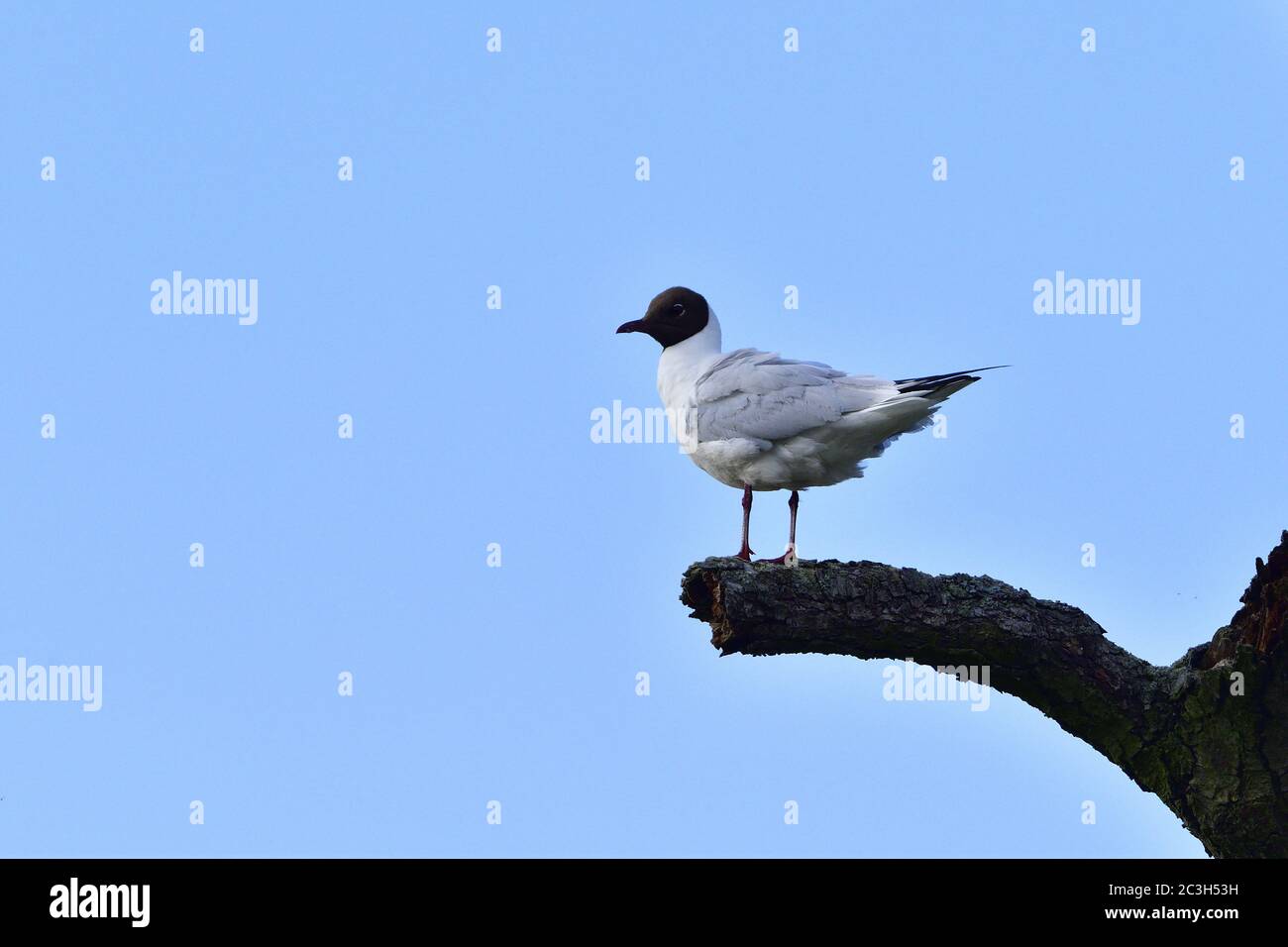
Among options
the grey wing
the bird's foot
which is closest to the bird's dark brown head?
the grey wing

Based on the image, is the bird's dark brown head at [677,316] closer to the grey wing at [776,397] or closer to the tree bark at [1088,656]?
the grey wing at [776,397]

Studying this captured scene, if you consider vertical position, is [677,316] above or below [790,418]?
above

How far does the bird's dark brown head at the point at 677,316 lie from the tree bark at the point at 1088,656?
341 centimetres

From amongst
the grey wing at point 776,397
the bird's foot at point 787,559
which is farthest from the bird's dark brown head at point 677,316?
the bird's foot at point 787,559

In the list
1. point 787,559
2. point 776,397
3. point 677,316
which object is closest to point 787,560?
point 787,559

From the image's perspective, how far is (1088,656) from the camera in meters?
10.2

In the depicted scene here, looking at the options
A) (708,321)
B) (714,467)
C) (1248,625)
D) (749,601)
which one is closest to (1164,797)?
(1248,625)

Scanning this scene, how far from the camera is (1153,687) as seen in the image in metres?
10.2

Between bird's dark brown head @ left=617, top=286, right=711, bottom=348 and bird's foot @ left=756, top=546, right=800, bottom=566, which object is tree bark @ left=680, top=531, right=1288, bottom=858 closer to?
bird's foot @ left=756, top=546, right=800, bottom=566

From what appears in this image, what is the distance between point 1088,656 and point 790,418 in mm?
2818

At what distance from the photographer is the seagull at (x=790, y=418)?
36.5 ft

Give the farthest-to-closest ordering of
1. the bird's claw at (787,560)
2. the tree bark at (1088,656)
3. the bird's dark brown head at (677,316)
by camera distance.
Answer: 1. the bird's dark brown head at (677,316)
2. the bird's claw at (787,560)
3. the tree bark at (1088,656)

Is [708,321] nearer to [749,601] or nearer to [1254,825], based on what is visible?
[749,601]

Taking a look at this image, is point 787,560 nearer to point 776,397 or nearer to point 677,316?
point 776,397
